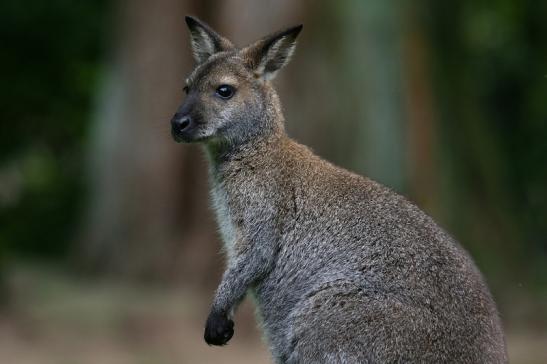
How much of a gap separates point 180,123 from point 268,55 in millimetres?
961

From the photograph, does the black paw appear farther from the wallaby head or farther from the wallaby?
the wallaby head

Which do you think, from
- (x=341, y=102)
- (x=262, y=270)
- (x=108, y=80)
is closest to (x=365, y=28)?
(x=341, y=102)

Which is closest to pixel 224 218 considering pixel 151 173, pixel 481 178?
pixel 481 178

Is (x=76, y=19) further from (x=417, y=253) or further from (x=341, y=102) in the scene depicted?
(x=417, y=253)

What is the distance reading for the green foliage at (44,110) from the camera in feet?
72.1

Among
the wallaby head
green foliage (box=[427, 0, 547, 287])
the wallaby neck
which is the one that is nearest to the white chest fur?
the wallaby neck

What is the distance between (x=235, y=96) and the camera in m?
8.50

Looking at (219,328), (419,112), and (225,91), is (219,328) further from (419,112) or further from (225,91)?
(419,112)

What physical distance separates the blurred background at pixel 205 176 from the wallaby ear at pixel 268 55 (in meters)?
5.26

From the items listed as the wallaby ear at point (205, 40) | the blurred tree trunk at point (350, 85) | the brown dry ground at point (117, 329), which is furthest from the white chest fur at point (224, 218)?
the blurred tree trunk at point (350, 85)

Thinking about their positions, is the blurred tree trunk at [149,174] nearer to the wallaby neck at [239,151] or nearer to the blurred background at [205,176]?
the blurred background at [205,176]

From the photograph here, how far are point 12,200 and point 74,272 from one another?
5326 mm

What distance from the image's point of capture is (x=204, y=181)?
1766 cm

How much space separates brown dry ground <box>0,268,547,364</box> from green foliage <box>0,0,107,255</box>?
166 inches
